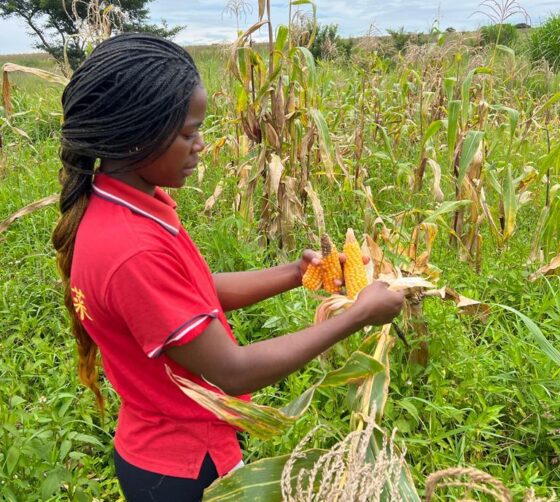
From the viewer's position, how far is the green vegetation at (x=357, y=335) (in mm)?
A: 1827

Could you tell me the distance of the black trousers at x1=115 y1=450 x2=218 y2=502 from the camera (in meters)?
1.25

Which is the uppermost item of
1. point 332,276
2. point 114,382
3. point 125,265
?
point 125,265

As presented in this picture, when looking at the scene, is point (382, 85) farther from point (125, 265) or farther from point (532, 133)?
point (125, 265)

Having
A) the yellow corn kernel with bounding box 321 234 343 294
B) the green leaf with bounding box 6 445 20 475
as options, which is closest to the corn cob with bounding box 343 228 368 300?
the yellow corn kernel with bounding box 321 234 343 294

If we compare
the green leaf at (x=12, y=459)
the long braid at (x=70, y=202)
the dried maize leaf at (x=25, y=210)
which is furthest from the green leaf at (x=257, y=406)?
the dried maize leaf at (x=25, y=210)

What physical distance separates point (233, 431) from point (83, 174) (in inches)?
27.2

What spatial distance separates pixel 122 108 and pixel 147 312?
403 mm

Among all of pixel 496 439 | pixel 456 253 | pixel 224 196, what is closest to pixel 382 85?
pixel 224 196

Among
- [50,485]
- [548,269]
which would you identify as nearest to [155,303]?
[50,485]

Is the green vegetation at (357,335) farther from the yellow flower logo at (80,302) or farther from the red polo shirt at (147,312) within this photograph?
the yellow flower logo at (80,302)

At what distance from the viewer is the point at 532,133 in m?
5.75

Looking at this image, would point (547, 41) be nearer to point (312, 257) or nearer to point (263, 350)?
point (312, 257)

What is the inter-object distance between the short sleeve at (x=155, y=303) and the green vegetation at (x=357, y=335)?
0.82 m

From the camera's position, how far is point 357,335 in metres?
2.19
